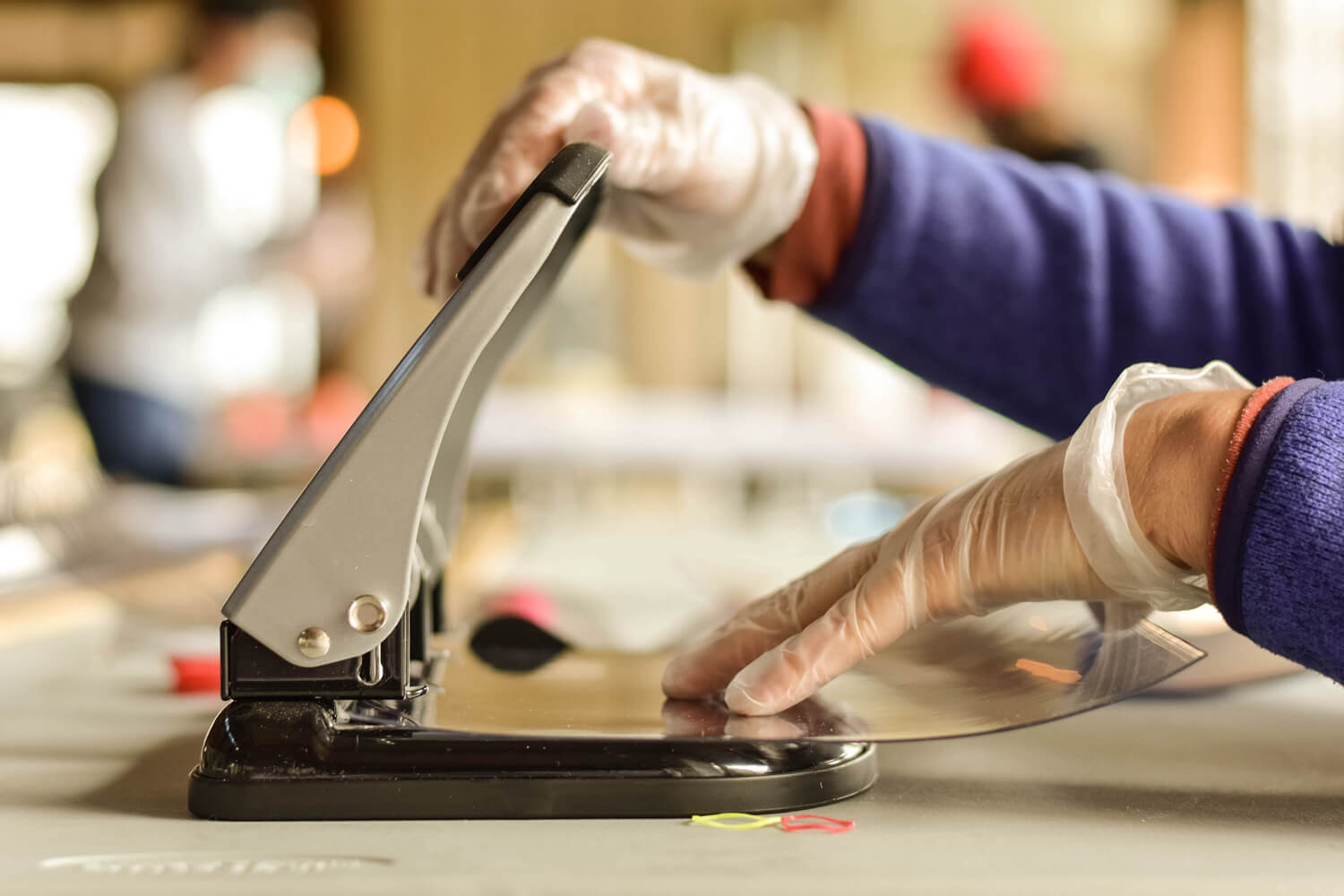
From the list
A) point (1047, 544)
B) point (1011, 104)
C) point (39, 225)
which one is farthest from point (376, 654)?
point (39, 225)

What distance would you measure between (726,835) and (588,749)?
60mm

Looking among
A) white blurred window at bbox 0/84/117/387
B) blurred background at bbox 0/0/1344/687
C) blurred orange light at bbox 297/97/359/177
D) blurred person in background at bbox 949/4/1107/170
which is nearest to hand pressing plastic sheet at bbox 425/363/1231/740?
blurred background at bbox 0/0/1344/687

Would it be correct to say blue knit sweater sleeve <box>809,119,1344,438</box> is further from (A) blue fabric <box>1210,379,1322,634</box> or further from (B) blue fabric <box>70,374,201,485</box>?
(B) blue fabric <box>70,374,201,485</box>

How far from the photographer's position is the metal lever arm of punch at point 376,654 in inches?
16.8

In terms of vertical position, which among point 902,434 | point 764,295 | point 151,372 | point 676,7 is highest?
point 676,7

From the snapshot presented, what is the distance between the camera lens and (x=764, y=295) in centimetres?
90

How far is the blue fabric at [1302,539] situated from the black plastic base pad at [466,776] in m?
0.19

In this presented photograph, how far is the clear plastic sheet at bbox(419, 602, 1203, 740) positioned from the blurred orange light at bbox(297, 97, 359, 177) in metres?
4.82

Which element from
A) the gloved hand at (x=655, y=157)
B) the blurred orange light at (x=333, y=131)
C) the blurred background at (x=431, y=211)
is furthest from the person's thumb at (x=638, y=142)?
the blurred orange light at (x=333, y=131)

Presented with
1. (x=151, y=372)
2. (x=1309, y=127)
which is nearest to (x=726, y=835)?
(x=151, y=372)

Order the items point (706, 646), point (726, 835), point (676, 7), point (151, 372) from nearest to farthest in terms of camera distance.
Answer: point (726, 835) → point (706, 646) → point (151, 372) → point (676, 7)

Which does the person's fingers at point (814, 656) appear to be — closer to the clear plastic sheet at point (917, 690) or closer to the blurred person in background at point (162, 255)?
the clear plastic sheet at point (917, 690)

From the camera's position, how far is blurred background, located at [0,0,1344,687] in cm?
256

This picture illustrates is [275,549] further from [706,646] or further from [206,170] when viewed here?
[206,170]
